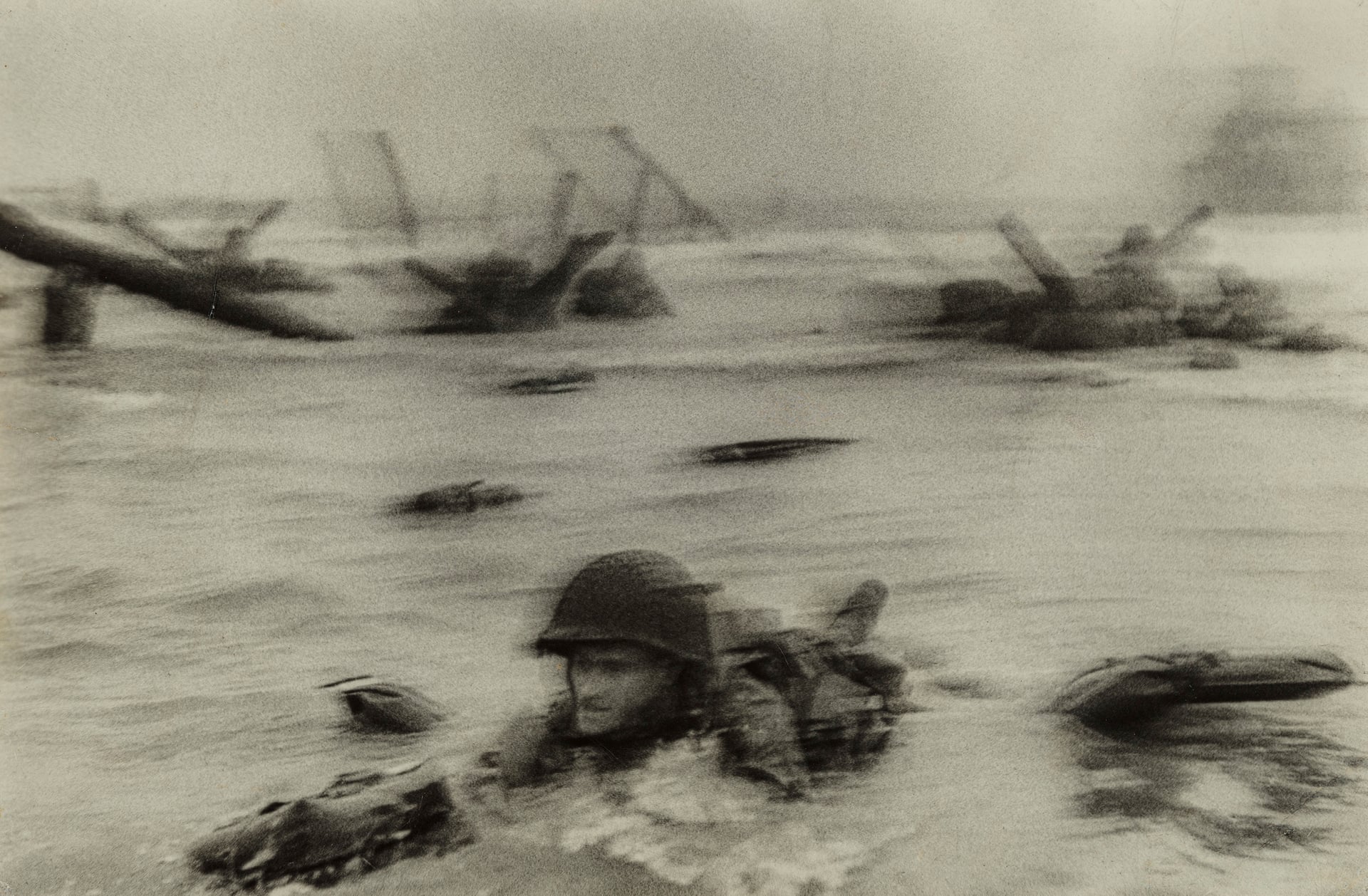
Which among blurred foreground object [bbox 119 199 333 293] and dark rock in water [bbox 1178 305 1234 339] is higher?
dark rock in water [bbox 1178 305 1234 339]

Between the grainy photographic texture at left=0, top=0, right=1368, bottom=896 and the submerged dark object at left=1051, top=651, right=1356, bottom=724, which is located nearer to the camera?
the grainy photographic texture at left=0, top=0, right=1368, bottom=896

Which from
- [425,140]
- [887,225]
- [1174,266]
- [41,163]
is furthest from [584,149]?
[1174,266]

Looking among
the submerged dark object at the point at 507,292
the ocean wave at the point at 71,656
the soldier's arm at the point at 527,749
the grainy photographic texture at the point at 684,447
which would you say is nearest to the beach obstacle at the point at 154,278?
the grainy photographic texture at the point at 684,447

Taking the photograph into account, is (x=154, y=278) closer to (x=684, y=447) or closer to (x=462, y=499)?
(x=462, y=499)

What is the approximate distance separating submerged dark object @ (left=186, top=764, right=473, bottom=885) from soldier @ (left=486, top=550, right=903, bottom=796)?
9 cm

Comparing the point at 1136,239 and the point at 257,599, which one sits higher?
the point at 1136,239

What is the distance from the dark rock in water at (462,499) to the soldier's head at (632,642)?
14cm

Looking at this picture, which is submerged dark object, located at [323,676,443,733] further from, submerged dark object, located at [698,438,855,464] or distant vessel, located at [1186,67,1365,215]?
distant vessel, located at [1186,67,1365,215]

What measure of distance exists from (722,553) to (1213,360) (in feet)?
2.30

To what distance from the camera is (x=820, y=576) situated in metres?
1.35

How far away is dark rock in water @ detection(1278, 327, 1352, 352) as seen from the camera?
54.5 inches

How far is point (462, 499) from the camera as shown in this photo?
1.30 metres

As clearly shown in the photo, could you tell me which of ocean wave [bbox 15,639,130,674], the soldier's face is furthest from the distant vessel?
ocean wave [bbox 15,639,130,674]

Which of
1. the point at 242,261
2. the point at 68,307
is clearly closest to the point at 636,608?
the point at 242,261
